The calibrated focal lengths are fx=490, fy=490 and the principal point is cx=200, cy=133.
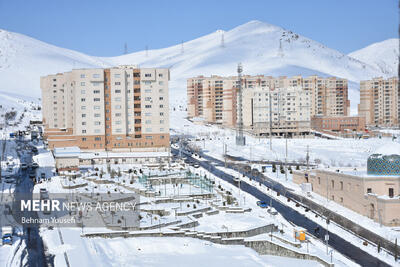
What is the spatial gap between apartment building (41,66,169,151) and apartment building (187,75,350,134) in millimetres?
27903

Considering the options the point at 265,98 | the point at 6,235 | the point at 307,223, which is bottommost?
the point at 307,223

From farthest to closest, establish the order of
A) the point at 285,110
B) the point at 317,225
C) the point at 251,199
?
the point at 285,110 < the point at 251,199 < the point at 317,225

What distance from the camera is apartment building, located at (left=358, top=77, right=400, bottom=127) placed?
88562 mm

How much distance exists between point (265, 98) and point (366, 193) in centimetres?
4723

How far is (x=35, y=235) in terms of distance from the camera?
2194 centimetres

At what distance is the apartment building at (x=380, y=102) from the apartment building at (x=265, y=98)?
5.93 meters

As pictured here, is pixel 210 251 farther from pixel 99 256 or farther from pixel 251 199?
pixel 251 199

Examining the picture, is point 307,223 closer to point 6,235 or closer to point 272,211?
point 272,211

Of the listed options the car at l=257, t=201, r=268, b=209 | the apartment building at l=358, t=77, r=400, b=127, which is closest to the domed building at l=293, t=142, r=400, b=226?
the car at l=257, t=201, r=268, b=209

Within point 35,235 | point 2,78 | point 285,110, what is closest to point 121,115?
point 35,235

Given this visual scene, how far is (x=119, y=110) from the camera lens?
47.5 meters

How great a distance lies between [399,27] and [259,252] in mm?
14796

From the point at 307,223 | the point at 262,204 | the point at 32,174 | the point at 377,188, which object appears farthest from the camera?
the point at 32,174

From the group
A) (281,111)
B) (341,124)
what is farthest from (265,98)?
(341,124)
